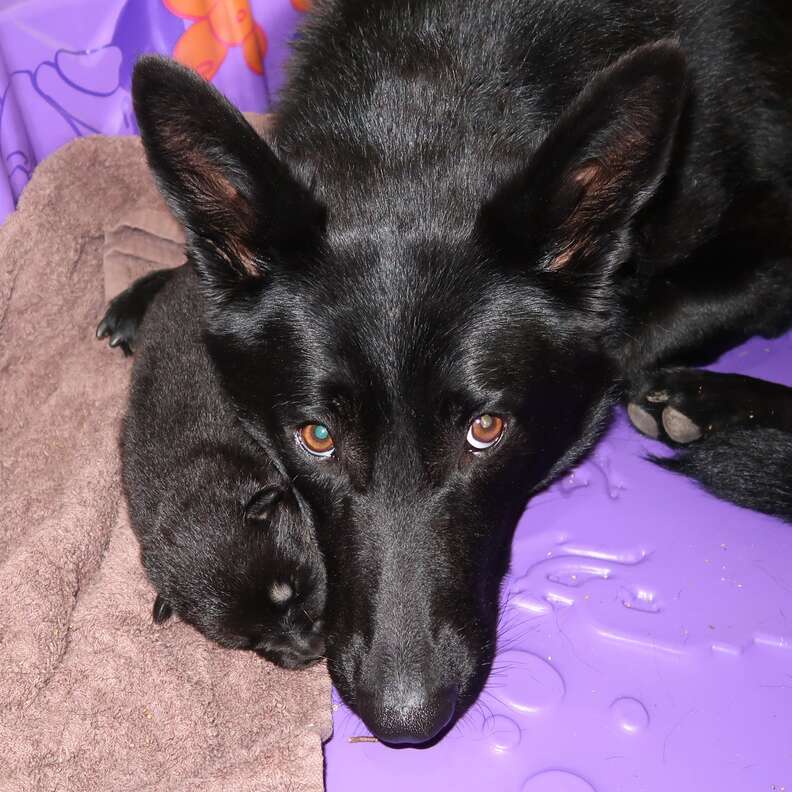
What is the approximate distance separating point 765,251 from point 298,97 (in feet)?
4.43

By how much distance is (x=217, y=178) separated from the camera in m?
1.70

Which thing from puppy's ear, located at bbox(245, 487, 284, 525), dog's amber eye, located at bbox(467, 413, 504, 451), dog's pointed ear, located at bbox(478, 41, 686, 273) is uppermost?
dog's pointed ear, located at bbox(478, 41, 686, 273)

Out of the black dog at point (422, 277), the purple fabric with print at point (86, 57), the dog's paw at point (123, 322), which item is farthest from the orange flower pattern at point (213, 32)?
the black dog at point (422, 277)

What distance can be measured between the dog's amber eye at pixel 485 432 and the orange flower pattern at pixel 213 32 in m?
1.94

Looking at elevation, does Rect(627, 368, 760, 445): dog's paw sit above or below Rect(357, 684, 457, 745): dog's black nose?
below

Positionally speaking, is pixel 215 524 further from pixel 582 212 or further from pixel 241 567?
pixel 582 212

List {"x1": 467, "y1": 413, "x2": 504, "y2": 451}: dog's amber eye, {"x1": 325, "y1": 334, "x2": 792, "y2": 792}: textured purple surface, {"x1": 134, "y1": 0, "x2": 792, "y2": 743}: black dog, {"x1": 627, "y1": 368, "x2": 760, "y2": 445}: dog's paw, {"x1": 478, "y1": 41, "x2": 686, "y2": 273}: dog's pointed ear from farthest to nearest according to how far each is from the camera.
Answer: {"x1": 627, "y1": 368, "x2": 760, "y2": 445}: dog's paw < {"x1": 325, "y1": 334, "x2": 792, "y2": 792}: textured purple surface < {"x1": 467, "y1": 413, "x2": 504, "y2": 451}: dog's amber eye < {"x1": 134, "y1": 0, "x2": 792, "y2": 743}: black dog < {"x1": 478, "y1": 41, "x2": 686, "y2": 273}: dog's pointed ear

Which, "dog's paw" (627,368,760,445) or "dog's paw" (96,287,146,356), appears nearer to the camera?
"dog's paw" (627,368,760,445)

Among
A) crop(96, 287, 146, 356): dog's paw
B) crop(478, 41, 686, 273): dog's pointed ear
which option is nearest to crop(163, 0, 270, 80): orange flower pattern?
crop(96, 287, 146, 356): dog's paw

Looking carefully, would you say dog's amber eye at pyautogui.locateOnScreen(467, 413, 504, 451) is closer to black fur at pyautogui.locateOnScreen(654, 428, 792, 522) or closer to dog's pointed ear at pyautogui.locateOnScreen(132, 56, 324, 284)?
dog's pointed ear at pyautogui.locateOnScreen(132, 56, 324, 284)

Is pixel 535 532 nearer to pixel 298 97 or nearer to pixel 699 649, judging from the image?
pixel 699 649

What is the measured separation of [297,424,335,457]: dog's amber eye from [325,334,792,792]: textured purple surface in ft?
2.23

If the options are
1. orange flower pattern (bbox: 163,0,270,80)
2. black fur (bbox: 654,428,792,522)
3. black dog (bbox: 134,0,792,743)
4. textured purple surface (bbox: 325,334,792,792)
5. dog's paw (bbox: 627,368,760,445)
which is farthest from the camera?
orange flower pattern (bbox: 163,0,270,80)

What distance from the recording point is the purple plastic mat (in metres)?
1.96
